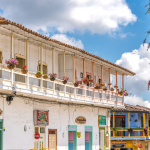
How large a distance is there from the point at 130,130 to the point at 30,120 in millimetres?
24590

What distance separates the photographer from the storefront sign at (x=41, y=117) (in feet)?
65.6

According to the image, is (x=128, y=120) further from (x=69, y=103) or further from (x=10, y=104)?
(x=10, y=104)

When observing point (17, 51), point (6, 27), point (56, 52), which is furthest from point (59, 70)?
point (6, 27)

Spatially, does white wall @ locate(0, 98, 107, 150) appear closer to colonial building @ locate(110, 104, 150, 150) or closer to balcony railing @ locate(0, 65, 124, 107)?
balcony railing @ locate(0, 65, 124, 107)

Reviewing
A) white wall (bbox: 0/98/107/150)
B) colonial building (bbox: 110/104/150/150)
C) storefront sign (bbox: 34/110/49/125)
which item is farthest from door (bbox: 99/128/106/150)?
colonial building (bbox: 110/104/150/150)

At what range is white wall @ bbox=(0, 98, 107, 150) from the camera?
17.8 meters

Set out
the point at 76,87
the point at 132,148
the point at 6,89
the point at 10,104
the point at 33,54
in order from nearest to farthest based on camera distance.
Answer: the point at 6,89 → the point at 10,104 → the point at 33,54 → the point at 76,87 → the point at 132,148

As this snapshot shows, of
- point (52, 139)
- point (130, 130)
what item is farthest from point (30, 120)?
point (130, 130)

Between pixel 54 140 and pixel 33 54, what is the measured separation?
18.7 ft

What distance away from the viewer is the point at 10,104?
17938 millimetres

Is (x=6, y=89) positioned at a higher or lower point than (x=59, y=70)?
lower

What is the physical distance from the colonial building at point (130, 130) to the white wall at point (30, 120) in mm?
15488

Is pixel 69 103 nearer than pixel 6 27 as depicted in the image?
No

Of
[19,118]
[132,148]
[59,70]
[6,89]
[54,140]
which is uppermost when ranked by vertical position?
[59,70]
